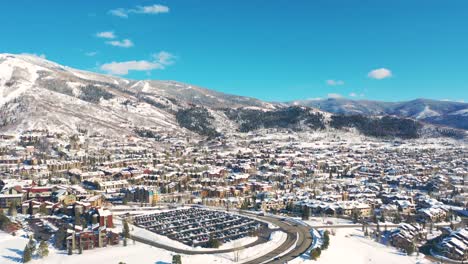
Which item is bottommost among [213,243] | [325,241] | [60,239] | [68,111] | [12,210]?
[213,243]

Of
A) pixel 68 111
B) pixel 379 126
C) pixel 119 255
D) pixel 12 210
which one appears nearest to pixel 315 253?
pixel 119 255

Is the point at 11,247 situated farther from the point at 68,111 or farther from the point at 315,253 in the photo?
the point at 68,111

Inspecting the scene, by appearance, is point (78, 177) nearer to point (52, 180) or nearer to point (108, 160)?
point (52, 180)

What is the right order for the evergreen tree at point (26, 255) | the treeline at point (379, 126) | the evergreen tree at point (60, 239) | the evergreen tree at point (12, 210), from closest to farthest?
the evergreen tree at point (26, 255)
the evergreen tree at point (60, 239)
the evergreen tree at point (12, 210)
the treeline at point (379, 126)

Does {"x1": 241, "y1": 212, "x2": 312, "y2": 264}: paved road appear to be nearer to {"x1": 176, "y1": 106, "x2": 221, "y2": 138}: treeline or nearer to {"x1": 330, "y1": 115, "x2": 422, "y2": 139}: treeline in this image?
{"x1": 176, "y1": 106, "x2": 221, "y2": 138}: treeline

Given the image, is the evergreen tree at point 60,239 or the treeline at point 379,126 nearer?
the evergreen tree at point 60,239

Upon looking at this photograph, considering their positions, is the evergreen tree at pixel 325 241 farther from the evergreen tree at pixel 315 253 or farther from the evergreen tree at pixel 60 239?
the evergreen tree at pixel 60 239

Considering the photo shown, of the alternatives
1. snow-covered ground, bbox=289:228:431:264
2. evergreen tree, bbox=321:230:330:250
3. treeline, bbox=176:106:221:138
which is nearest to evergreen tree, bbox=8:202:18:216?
snow-covered ground, bbox=289:228:431:264

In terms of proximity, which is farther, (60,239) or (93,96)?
(93,96)

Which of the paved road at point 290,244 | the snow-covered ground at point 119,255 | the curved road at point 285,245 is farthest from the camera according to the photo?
the curved road at point 285,245

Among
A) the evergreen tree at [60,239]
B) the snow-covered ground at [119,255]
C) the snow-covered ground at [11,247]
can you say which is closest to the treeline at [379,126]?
the snow-covered ground at [119,255]
